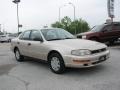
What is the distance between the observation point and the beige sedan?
247 inches

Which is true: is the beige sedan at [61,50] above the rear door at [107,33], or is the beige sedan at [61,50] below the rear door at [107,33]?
below

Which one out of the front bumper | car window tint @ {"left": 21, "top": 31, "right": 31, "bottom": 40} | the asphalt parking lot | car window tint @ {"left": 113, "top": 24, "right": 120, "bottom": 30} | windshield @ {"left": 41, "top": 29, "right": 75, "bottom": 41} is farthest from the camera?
car window tint @ {"left": 113, "top": 24, "right": 120, "bottom": 30}

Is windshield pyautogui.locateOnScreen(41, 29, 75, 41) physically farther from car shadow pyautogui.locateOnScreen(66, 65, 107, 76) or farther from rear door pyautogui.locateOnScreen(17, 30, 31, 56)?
car shadow pyautogui.locateOnScreen(66, 65, 107, 76)

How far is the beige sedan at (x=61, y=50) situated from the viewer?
6285mm

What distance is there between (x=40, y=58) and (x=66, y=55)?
160 cm

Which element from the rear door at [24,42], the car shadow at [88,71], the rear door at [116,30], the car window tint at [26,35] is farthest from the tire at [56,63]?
the rear door at [116,30]

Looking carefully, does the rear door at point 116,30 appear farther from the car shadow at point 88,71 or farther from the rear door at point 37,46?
the rear door at point 37,46

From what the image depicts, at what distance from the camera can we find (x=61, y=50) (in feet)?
21.5

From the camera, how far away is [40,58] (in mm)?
7691

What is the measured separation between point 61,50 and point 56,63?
55 cm

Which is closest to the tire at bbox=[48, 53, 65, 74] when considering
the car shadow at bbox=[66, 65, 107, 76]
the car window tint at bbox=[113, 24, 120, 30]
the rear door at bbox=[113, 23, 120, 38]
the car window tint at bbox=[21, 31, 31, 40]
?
the car shadow at bbox=[66, 65, 107, 76]

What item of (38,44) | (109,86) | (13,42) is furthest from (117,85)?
(13,42)

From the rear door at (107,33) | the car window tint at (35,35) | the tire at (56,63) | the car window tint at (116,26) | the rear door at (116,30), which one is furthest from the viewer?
the car window tint at (116,26)

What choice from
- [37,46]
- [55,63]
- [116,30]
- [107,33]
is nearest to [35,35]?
[37,46]
